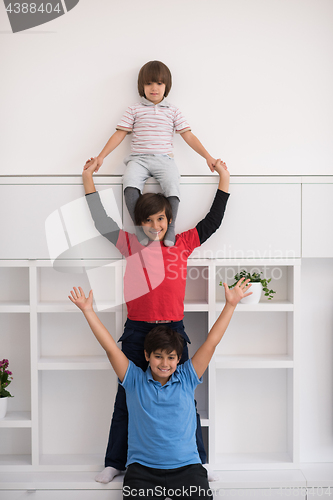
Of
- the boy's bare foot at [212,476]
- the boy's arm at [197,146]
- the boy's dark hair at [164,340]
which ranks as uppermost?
the boy's arm at [197,146]

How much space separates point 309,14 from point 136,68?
0.85 metres

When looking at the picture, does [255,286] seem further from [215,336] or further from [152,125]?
[152,125]

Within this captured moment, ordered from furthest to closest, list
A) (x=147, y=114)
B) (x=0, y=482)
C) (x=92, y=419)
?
1. (x=92, y=419)
2. (x=147, y=114)
3. (x=0, y=482)

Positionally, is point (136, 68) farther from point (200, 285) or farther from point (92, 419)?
point (92, 419)

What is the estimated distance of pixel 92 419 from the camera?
6.53 ft

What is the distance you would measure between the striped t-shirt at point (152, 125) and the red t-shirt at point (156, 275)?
1.30ft

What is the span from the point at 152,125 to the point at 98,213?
17.9 inches

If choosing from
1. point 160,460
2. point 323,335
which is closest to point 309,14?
point 323,335

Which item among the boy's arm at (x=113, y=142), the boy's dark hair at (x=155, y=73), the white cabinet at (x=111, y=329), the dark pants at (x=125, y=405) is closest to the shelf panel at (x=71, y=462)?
the white cabinet at (x=111, y=329)

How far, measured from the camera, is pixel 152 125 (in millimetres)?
1840

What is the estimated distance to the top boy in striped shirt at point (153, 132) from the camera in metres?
1.78

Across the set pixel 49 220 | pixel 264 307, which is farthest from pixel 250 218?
pixel 49 220

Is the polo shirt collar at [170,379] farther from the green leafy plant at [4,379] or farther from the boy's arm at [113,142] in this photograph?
the boy's arm at [113,142]

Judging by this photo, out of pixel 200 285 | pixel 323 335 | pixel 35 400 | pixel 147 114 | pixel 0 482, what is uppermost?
pixel 147 114
